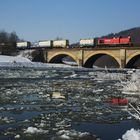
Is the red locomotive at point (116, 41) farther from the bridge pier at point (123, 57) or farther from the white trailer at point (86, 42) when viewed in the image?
the white trailer at point (86, 42)

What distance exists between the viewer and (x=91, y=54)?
94.3 meters

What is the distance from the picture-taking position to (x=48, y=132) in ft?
50.6

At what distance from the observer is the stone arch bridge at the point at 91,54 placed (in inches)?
3342

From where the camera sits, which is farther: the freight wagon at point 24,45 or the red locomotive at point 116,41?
the freight wagon at point 24,45

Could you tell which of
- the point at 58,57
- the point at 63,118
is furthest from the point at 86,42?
the point at 63,118

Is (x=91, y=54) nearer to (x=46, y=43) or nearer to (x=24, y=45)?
(x=46, y=43)

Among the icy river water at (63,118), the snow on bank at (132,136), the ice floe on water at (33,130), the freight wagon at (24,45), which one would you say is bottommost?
the icy river water at (63,118)

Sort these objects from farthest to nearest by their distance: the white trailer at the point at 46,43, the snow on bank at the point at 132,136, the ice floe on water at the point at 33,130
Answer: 1. the white trailer at the point at 46,43
2. the ice floe on water at the point at 33,130
3. the snow on bank at the point at 132,136

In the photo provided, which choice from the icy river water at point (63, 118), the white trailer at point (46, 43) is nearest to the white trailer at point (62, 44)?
the white trailer at point (46, 43)

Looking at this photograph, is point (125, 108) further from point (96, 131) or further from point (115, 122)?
point (96, 131)

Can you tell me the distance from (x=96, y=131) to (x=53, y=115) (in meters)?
3.98

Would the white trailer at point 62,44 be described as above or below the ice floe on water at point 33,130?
above

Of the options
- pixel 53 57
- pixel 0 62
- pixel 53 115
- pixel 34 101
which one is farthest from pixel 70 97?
pixel 53 57

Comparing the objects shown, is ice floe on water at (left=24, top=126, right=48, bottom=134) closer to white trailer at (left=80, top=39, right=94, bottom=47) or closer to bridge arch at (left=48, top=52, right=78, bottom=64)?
white trailer at (left=80, top=39, right=94, bottom=47)
